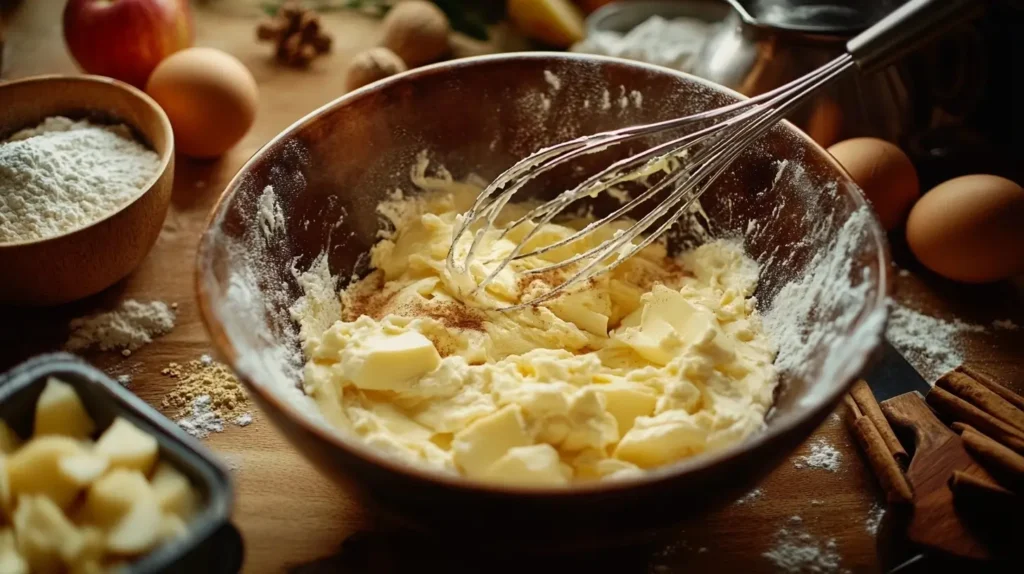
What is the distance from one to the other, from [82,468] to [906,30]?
1009 mm

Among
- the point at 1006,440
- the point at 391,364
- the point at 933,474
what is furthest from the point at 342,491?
the point at 1006,440

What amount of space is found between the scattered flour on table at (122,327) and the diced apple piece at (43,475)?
41 centimetres

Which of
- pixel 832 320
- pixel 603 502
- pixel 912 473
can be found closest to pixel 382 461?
pixel 603 502

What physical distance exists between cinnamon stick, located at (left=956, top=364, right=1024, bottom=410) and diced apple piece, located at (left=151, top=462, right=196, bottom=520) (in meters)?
1.00

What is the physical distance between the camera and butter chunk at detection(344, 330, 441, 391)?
952 mm

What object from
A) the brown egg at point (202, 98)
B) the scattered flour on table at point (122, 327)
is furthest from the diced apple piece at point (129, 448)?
the brown egg at point (202, 98)

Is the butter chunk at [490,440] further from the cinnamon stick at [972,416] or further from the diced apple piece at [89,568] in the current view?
the cinnamon stick at [972,416]

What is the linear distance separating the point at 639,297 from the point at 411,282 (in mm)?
339

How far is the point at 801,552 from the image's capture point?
3.04 ft

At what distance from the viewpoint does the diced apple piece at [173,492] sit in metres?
0.74

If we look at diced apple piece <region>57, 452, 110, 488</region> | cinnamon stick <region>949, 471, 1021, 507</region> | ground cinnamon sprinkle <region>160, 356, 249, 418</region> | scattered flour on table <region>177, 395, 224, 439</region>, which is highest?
diced apple piece <region>57, 452, 110, 488</region>

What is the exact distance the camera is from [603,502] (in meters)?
0.69

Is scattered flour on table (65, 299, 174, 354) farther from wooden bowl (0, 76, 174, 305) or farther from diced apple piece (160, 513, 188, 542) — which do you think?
diced apple piece (160, 513, 188, 542)

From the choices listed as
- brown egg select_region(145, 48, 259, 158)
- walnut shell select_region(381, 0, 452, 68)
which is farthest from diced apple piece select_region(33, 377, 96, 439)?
walnut shell select_region(381, 0, 452, 68)
